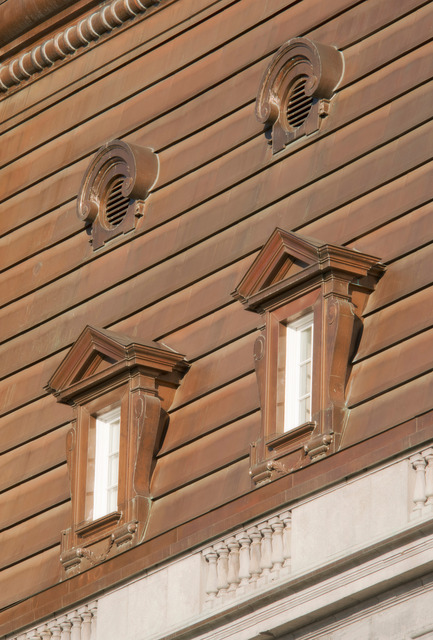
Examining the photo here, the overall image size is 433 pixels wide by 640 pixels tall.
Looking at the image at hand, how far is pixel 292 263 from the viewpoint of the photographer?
22422mm

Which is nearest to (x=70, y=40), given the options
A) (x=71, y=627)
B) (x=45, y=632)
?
(x=45, y=632)

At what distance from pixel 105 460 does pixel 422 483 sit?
18.2 feet

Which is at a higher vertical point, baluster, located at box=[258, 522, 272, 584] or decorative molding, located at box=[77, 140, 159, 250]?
decorative molding, located at box=[77, 140, 159, 250]

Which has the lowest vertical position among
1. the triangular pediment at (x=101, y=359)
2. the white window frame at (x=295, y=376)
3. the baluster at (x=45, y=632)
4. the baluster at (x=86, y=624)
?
the baluster at (x=86, y=624)

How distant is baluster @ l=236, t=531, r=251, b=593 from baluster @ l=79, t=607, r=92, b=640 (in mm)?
2350

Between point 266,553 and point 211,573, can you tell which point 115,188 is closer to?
point 211,573

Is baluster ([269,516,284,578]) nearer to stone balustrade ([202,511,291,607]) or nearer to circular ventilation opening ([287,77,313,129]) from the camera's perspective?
stone balustrade ([202,511,291,607])

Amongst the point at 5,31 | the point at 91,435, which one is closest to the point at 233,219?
the point at 91,435

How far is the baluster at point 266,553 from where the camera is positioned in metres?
21.0

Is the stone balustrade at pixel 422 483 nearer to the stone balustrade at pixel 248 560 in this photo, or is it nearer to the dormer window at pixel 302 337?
the dormer window at pixel 302 337

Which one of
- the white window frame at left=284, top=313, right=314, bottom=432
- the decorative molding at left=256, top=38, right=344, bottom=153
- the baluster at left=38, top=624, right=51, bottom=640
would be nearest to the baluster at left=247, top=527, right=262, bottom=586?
the white window frame at left=284, top=313, right=314, bottom=432

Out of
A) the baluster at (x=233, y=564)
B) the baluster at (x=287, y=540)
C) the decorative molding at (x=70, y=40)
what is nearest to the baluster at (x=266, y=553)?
the baluster at (x=287, y=540)

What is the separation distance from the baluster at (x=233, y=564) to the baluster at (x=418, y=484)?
243 cm

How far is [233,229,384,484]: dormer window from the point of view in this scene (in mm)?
21406
